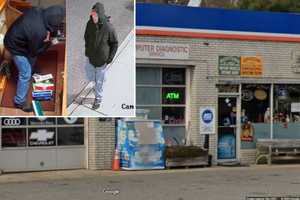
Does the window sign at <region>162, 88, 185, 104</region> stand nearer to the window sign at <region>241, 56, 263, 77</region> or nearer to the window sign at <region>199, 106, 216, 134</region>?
the window sign at <region>199, 106, 216, 134</region>

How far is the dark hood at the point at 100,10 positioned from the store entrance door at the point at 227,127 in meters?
15.5

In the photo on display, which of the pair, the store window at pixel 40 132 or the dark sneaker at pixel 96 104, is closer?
the dark sneaker at pixel 96 104

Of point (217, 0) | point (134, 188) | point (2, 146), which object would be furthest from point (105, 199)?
point (217, 0)

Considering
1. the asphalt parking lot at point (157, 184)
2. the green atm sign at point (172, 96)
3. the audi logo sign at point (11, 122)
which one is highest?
the green atm sign at point (172, 96)

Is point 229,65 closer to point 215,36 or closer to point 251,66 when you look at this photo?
point 251,66

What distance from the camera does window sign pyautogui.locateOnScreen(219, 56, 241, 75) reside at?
17938 mm

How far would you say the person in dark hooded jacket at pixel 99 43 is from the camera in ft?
9.57

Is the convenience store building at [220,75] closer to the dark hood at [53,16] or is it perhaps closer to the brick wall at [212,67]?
the brick wall at [212,67]

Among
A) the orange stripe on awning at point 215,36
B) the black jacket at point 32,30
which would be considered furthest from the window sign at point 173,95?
the black jacket at point 32,30

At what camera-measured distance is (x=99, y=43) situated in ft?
9.73

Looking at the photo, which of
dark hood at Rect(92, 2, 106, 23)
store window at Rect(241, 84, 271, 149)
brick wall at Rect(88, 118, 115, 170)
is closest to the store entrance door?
store window at Rect(241, 84, 271, 149)

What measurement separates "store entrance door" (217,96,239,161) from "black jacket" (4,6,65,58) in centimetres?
1566

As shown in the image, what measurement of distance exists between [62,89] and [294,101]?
17.1m

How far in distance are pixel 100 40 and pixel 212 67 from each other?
592 inches
